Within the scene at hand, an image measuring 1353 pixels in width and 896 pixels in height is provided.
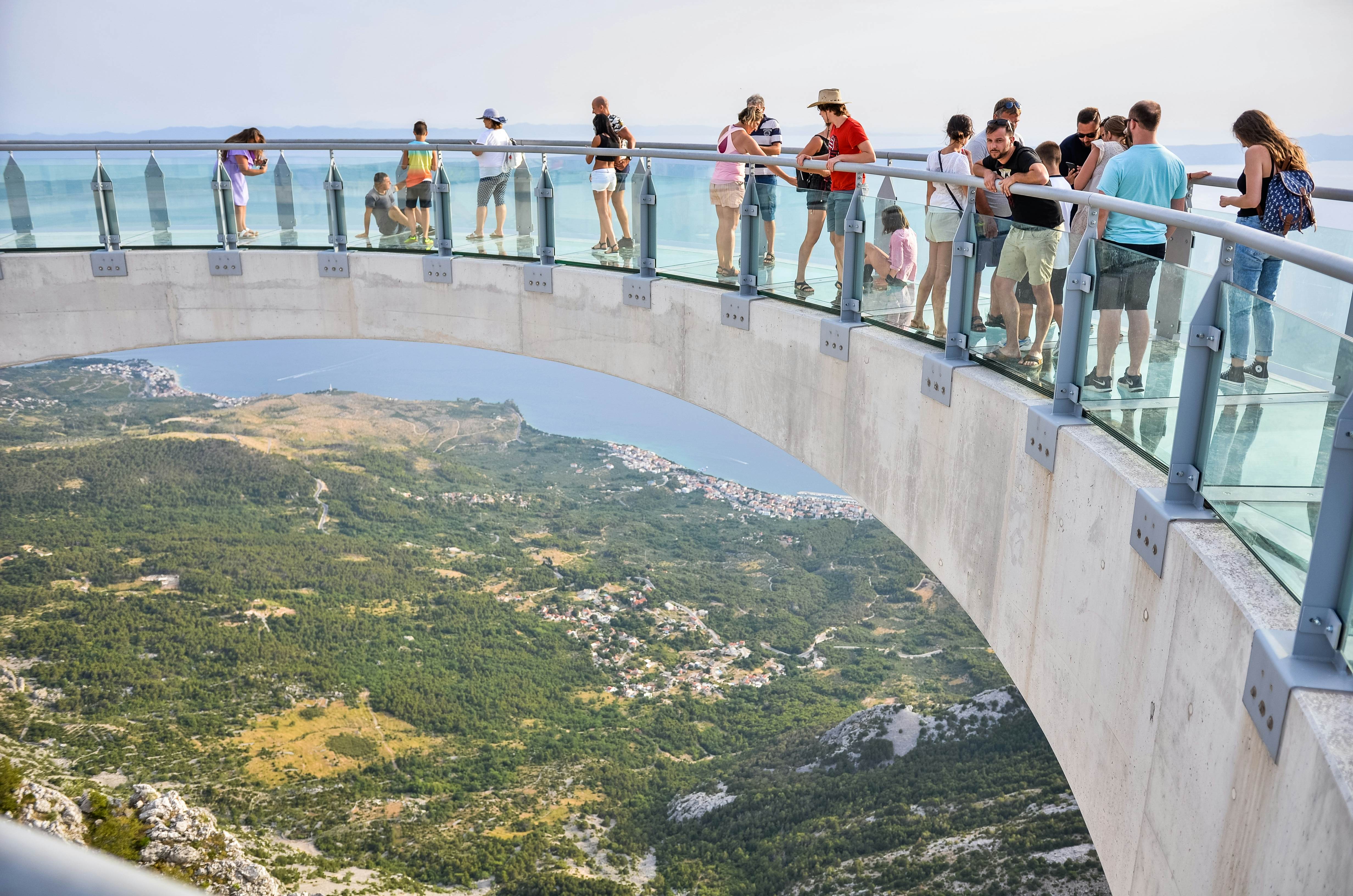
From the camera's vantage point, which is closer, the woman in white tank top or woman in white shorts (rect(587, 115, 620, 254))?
the woman in white tank top

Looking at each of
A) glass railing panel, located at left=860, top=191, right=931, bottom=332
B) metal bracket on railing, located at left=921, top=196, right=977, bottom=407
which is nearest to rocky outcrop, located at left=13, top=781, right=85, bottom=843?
glass railing panel, located at left=860, top=191, right=931, bottom=332

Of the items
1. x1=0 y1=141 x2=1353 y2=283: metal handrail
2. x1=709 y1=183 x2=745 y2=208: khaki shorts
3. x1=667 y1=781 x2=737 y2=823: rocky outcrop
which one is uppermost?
x1=0 y1=141 x2=1353 y2=283: metal handrail

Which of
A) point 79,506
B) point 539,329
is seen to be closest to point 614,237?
point 539,329

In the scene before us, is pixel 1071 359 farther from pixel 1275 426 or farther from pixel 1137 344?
pixel 1275 426

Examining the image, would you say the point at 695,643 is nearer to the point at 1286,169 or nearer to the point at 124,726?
the point at 124,726

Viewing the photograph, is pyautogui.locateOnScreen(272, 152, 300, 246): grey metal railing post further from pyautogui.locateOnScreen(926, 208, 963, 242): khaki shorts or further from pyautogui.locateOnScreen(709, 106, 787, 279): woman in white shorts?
pyautogui.locateOnScreen(926, 208, 963, 242): khaki shorts

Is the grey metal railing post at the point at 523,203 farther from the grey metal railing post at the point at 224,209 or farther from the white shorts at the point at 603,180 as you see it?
the grey metal railing post at the point at 224,209

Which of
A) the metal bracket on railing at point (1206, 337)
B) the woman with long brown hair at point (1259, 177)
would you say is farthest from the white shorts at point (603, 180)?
the metal bracket on railing at point (1206, 337)

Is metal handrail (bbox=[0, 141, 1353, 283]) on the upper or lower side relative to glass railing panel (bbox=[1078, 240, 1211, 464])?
upper
